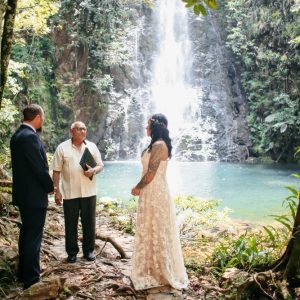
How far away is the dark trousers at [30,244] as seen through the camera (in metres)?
3.10

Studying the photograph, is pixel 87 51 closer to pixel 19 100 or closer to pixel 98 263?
pixel 19 100

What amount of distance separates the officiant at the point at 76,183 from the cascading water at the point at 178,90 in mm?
17860

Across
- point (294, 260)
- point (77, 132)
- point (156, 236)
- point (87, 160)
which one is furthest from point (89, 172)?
point (294, 260)

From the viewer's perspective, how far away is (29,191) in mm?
3113

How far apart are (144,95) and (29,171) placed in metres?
20.7

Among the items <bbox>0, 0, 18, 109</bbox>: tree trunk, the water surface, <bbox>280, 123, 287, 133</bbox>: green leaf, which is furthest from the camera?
<bbox>280, 123, 287, 133</bbox>: green leaf

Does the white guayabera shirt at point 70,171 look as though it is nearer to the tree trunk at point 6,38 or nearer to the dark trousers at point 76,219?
the dark trousers at point 76,219

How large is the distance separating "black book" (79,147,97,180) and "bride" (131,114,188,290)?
74 cm

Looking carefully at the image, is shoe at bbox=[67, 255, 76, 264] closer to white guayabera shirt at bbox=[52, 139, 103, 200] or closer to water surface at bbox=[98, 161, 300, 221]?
white guayabera shirt at bbox=[52, 139, 103, 200]

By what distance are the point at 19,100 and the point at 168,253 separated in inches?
638

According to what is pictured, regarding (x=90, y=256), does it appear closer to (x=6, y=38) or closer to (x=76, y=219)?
(x=76, y=219)

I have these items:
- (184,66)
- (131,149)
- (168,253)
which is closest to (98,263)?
(168,253)

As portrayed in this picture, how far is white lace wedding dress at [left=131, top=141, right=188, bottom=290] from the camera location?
336cm

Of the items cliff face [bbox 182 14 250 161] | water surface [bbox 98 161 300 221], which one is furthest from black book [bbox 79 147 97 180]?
cliff face [bbox 182 14 250 161]
